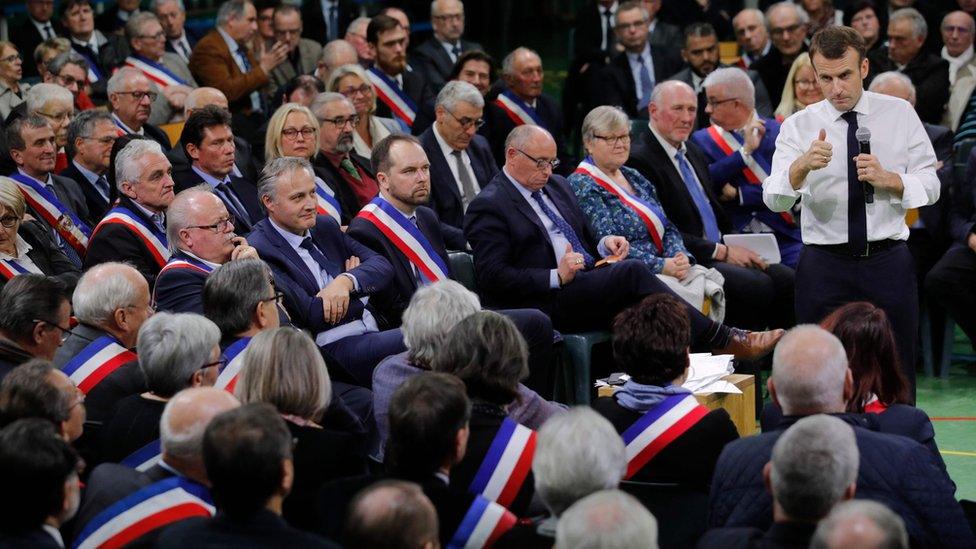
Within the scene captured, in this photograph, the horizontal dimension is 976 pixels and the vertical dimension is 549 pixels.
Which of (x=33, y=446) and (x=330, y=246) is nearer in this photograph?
(x=33, y=446)

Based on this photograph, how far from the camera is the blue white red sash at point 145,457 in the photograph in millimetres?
4285

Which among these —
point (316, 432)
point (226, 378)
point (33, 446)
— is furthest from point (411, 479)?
point (226, 378)

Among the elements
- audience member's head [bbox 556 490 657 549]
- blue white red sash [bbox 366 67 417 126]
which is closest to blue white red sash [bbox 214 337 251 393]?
audience member's head [bbox 556 490 657 549]

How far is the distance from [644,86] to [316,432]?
6.47 m

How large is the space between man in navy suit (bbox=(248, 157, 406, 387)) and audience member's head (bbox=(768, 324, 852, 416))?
2.23 metres

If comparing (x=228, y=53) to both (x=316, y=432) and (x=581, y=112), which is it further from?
(x=316, y=432)

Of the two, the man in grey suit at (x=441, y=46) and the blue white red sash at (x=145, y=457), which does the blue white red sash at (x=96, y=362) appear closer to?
the blue white red sash at (x=145, y=457)

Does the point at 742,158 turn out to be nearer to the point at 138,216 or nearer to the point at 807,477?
the point at 138,216

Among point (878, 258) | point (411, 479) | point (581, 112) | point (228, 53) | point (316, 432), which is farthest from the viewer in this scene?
point (581, 112)

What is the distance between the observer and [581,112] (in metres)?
10.2

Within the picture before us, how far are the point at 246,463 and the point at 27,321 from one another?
169 centimetres

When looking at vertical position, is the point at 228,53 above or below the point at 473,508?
above

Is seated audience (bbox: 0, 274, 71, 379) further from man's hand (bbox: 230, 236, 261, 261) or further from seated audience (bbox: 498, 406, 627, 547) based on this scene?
seated audience (bbox: 498, 406, 627, 547)

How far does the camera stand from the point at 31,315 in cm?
481
